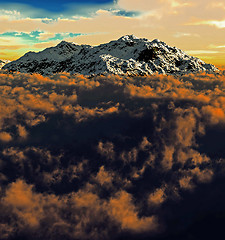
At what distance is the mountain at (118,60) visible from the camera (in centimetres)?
5869

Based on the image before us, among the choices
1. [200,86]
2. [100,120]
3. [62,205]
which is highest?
[200,86]

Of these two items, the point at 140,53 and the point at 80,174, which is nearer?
the point at 80,174

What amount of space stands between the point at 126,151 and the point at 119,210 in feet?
30.3

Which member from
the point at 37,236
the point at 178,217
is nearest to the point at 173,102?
the point at 178,217

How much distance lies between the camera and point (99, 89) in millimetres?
44469

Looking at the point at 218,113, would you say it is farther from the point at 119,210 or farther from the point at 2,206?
the point at 2,206

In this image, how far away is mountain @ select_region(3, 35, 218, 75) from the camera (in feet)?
193

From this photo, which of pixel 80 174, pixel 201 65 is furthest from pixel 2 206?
pixel 201 65

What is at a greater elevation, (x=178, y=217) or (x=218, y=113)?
(x=218, y=113)

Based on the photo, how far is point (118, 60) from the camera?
197ft

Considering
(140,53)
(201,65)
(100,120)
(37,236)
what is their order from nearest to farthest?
1. (37,236)
2. (100,120)
3. (140,53)
4. (201,65)

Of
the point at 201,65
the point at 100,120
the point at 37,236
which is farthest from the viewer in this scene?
the point at 201,65

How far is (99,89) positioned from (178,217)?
27.4m

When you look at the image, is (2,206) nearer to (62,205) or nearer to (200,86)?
(62,205)
